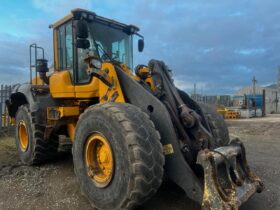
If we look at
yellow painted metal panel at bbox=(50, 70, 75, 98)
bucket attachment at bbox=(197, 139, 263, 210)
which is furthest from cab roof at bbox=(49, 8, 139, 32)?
bucket attachment at bbox=(197, 139, 263, 210)

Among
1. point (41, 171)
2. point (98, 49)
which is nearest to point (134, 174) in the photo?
point (98, 49)

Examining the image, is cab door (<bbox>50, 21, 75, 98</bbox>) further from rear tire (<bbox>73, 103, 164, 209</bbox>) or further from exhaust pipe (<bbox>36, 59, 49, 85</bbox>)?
rear tire (<bbox>73, 103, 164, 209</bbox>)

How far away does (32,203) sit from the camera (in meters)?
Answer: 4.80

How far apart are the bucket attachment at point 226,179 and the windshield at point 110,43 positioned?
3.03m

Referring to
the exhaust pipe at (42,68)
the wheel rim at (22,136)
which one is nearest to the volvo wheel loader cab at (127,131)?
the wheel rim at (22,136)

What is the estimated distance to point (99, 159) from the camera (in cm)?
445

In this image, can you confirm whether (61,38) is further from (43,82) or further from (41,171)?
(41,171)

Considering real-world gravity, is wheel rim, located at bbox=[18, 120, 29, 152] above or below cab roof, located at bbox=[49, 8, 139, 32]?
below

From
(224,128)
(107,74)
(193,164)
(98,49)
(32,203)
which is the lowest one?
(32,203)

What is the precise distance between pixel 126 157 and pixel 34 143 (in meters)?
3.55

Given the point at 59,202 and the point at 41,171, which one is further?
the point at 41,171

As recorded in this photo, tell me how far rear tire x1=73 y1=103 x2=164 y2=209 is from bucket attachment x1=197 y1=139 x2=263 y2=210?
0.55 meters

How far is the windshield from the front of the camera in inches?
234

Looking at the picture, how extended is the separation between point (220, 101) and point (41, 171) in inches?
1204
